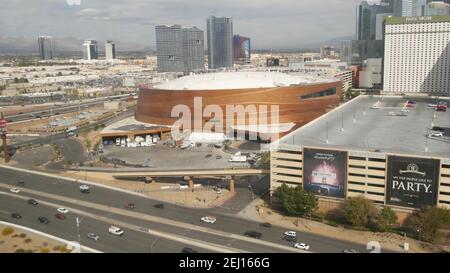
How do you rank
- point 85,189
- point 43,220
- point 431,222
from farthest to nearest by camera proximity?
point 85,189 < point 43,220 < point 431,222

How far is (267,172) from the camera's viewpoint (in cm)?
4009

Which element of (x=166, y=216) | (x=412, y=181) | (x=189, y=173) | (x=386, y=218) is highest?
(x=412, y=181)

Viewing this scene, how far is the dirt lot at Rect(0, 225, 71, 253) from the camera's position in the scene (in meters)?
25.4

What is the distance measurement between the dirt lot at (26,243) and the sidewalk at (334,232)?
14.3 meters

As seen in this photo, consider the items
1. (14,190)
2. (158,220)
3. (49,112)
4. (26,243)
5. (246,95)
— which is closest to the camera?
(26,243)

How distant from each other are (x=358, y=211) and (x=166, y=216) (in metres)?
14.7

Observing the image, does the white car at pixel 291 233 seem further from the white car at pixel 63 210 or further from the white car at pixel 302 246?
A: the white car at pixel 63 210

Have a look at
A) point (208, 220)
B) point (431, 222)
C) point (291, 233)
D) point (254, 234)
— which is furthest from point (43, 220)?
point (431, 222)

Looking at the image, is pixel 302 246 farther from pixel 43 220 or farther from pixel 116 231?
pixel 43 220

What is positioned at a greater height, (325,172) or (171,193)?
(325,172)

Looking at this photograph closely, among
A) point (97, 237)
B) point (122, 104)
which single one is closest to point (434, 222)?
point (97, 237)

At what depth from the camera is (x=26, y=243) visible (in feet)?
87.2

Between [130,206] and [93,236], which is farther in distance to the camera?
[130,206]

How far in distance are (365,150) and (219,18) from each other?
573ft
